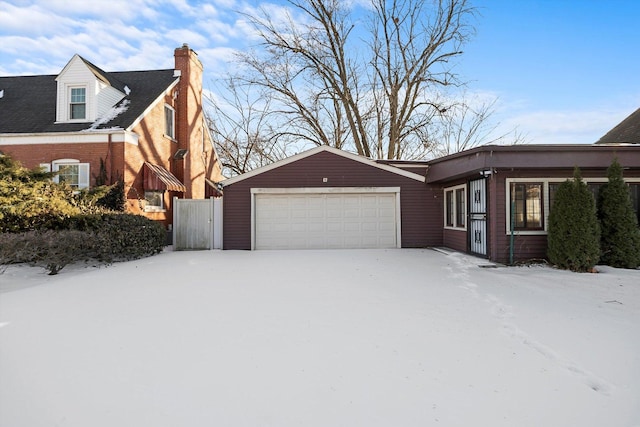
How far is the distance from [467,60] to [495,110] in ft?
19.0

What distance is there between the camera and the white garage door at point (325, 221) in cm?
1330

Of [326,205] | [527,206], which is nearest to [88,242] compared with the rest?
[326,205]

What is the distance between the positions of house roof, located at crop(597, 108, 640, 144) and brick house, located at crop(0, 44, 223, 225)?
1869cm

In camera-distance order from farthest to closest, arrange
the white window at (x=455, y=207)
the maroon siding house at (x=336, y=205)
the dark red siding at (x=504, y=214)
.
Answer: the maroon siding house at (x=336, y=205) → the white window at (x=455, y=207) → the dark red siding at (x=504, y=214)

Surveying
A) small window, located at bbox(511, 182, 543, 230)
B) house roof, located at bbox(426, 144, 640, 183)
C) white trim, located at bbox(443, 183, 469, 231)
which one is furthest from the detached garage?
house roof, located at bbox(426, 144, 640, 183)

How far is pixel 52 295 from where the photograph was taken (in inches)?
250

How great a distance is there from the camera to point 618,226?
886 centimetres

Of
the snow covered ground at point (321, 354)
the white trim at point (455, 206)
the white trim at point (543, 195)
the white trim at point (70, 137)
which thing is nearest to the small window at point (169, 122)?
the white trim at point (70, 137)

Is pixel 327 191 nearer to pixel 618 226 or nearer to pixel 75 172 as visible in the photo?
pixel 618 226

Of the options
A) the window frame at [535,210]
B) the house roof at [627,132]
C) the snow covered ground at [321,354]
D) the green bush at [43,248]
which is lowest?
the snow covered ground at [321,354]

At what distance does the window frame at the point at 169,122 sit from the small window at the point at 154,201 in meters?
2.48

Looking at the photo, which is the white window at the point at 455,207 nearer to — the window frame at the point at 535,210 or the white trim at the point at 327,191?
the white trim at the point at 327,191

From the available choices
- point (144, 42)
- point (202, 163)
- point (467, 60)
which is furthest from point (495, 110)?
point (144, 42)

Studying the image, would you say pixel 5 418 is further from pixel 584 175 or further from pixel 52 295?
pixel 584 175
